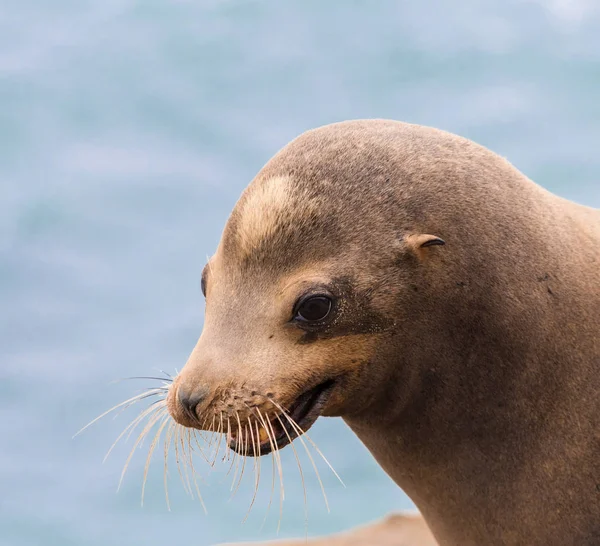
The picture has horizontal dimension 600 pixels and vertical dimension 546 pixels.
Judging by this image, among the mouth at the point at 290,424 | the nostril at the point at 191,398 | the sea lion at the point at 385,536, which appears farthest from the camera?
the sea lion at the point at 385,536

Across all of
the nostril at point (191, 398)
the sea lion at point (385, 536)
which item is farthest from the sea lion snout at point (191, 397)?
the sea lion at point (385, 536)

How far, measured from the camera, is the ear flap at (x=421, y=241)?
145 inches

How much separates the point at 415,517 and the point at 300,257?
14.9ft

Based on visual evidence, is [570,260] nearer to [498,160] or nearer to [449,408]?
[498,160]

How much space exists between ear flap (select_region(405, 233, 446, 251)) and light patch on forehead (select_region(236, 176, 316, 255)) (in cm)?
36

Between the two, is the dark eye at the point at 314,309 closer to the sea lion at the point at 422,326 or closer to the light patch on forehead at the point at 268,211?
the sea lion at the point at 422,326

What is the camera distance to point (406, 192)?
378 centimetres

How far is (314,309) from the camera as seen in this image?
3652mm

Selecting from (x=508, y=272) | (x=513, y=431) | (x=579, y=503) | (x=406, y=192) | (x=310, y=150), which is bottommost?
(x=579, y=503)

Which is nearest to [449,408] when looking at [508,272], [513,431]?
[513,431]

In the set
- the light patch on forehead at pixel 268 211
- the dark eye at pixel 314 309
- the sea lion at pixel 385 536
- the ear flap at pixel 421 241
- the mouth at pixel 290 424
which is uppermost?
the sea lion at pixel 385 536

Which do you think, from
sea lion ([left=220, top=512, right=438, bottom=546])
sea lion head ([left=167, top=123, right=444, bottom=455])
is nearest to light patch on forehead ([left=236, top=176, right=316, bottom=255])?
sea lion head ([left=167, top=123, right=444, bottom=455])

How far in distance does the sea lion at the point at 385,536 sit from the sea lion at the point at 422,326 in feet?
10.5

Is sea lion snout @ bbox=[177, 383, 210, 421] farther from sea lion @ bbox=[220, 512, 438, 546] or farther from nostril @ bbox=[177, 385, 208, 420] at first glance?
sea lion @ bbox=[220, 512, 438, 546]
